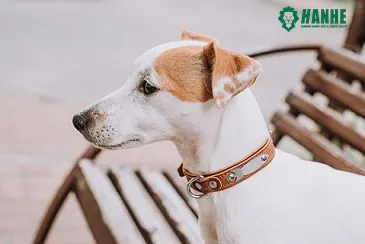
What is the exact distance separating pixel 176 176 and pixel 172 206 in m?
0.28

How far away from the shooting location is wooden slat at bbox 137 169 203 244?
2004 millimetres

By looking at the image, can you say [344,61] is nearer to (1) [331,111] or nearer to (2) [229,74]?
(1) [331,111]

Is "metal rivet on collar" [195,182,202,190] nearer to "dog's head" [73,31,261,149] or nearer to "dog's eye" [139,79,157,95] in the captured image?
"dog's head" [73,31,261,149]

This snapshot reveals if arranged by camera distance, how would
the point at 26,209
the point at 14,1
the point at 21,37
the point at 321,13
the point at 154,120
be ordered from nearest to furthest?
the point at 154,120 < the point at 321,13 < the point at 26,209 < the point at 21,37 < the point at 14,1

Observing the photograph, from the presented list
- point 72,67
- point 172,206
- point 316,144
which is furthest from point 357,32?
point 72,67

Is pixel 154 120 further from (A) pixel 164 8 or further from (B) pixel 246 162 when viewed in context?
(A) pixel 164 8

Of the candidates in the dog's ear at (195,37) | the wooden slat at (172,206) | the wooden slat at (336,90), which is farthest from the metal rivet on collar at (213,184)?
the wooden slat at (336,90)

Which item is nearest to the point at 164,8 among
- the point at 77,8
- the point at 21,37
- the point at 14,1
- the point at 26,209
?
the point at 77,8

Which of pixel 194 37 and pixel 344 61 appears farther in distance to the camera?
pixel 344 61

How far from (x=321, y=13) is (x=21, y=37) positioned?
414 cm

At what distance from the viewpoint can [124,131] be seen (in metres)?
1.48

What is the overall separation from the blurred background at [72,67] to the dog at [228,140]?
1092 millimetres

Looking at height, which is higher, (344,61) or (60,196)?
(344,61)

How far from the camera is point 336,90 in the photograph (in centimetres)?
238
